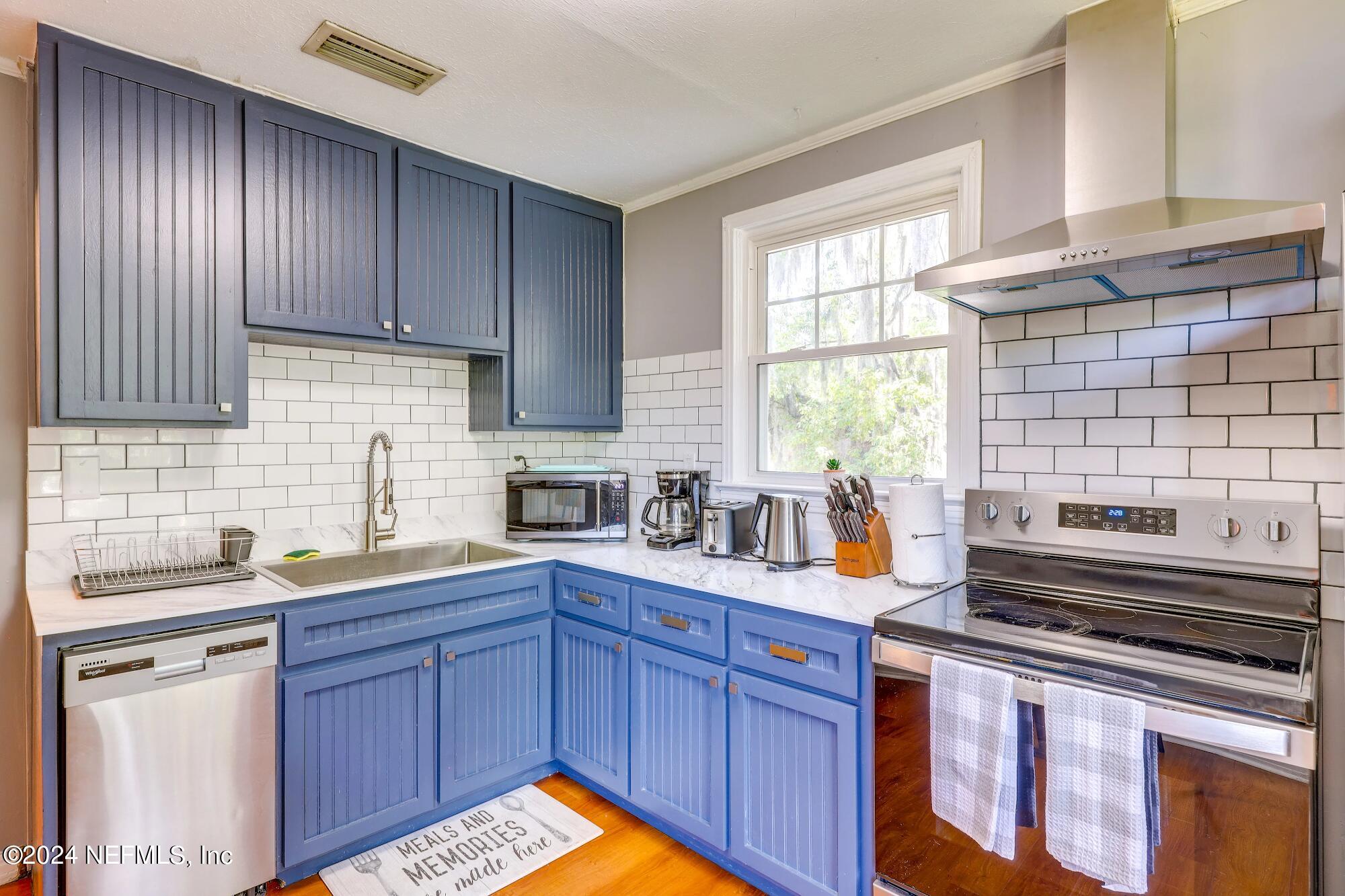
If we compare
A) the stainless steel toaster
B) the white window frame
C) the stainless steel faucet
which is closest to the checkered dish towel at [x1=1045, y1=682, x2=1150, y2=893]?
the white window frame

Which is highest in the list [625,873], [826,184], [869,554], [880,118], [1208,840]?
[880,118]

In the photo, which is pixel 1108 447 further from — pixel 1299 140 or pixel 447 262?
pixel 447 262

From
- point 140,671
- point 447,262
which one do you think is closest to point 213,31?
point 447,262

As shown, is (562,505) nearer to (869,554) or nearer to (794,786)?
(869,554)

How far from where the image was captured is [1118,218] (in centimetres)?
164

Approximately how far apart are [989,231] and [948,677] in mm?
1374

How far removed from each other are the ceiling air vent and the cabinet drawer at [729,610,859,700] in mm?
1863

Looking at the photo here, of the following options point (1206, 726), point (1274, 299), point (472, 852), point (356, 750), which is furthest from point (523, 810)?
point (1274, 299)

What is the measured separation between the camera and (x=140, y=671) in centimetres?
175

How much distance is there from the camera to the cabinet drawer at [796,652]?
1.76 m

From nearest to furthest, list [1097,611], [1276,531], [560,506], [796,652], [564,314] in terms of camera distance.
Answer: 1. [1276,531]
2. [1097,611]
3. [796,652]
4. [560,506]
5. [564,314]

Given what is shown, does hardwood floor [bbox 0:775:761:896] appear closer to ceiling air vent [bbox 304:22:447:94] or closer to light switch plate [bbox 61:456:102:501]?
light switch plate [bbox 61:456:102:501]

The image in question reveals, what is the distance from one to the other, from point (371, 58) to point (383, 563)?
1761 millimetres

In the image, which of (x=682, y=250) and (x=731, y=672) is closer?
(x=731, y=672)
